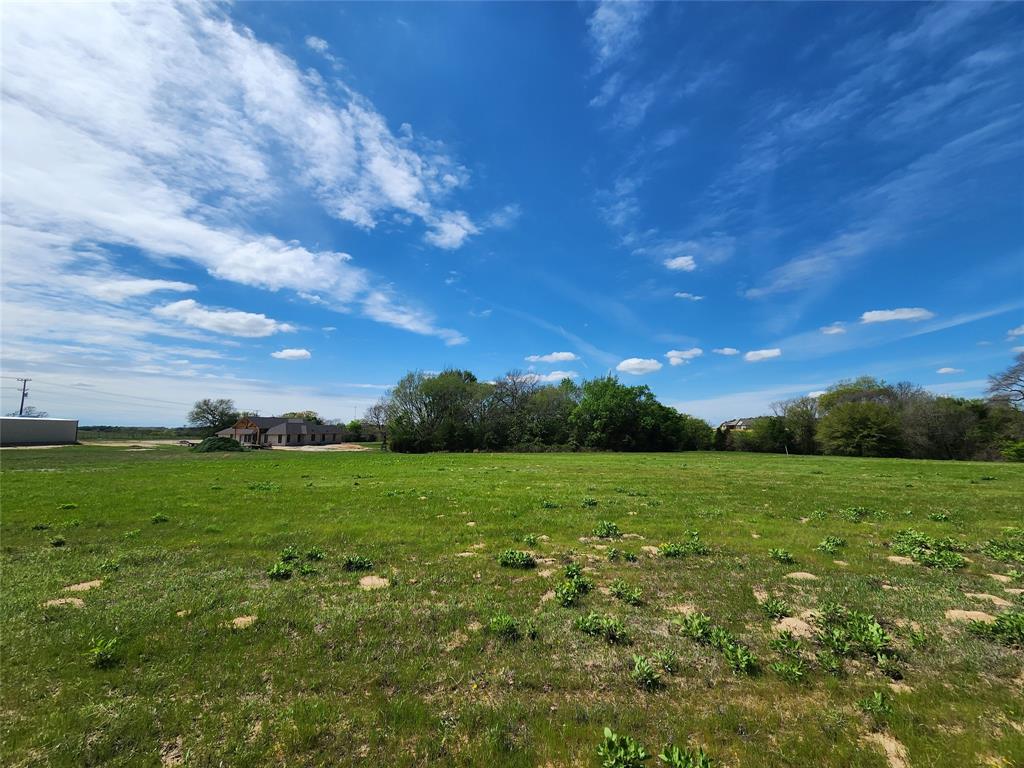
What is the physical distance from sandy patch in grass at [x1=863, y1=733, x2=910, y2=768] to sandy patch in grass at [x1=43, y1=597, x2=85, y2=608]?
10983 mm

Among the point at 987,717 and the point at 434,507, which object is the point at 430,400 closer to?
the point at 434,507

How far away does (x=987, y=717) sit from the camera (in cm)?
422

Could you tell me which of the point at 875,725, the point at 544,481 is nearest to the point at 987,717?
the point at 875,725

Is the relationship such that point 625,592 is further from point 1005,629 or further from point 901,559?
point 901,559

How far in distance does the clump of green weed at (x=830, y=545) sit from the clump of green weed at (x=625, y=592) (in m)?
5.66

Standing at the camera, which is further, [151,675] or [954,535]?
[954,535]

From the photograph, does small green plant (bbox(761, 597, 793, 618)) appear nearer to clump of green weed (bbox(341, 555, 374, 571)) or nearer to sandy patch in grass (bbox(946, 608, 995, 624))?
sandy patch in grass (bbox(946, 608, 995, 624))

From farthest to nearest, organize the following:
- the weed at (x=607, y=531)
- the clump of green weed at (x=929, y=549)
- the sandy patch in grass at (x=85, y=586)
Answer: the weed at (x=607, y=531)
the clump of green weed at (x=929, y=549)
the sandy patch in grass at (x=85, y=586)

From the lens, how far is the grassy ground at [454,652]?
3.99 metres

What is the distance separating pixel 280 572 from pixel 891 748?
9.27 meters

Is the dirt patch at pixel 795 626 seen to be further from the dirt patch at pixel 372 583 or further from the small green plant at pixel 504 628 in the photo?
the dirt patch at pixel 372 583

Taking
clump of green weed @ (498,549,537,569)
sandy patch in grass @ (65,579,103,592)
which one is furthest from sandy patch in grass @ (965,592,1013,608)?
sandy patch in grass @ (65,579,103,592)

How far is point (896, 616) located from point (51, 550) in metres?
17.3

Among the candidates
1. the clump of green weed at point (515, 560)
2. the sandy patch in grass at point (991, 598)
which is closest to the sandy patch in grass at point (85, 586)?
the clump of green weed at point (515, 560)
